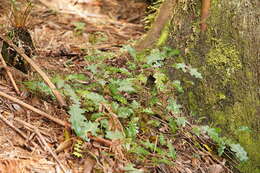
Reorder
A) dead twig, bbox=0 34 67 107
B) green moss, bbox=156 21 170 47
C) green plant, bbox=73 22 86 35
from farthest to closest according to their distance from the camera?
green plant, bbox=73 22 86 35 < green moss, bbox=156 21 170 47 < dead twig, bbox=0 34 67 107

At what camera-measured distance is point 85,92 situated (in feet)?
8.26

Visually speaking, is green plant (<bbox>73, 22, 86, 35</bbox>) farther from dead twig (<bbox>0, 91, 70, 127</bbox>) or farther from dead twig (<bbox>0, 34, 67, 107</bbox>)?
dead twig (<bbox>0, 91, 70, 127</bbox>)

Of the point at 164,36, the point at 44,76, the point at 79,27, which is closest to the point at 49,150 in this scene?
the point at 44,76

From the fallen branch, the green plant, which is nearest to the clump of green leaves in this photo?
the fallen branch

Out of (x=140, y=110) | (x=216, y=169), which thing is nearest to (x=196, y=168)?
(x=216, y=169)

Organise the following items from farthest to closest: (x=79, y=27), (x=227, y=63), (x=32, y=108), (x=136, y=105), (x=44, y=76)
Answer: (x=79, y=27), (x=227, y=63), (x=136, y=105), (x=44, y=76), (x=32, y=108)

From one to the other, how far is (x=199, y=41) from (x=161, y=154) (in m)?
1.07

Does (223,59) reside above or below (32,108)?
above

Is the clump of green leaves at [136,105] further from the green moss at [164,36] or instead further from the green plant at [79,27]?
the green plant at [79,27]

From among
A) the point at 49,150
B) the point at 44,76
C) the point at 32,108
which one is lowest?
the point at 49,150

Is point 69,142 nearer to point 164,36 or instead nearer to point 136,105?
point 136,105

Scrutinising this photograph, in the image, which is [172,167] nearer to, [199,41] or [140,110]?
[140,110]

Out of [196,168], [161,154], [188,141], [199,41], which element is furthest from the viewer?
[199,41]

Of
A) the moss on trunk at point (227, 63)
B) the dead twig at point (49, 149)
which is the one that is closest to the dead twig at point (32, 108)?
the dead twig at point (49, 149)
